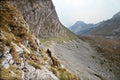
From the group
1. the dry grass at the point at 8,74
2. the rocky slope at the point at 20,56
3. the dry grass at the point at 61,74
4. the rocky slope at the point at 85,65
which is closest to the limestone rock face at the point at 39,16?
the rocky slope at the point at 85,65

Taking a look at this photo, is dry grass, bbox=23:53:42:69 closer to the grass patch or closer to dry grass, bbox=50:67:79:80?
the grass patch

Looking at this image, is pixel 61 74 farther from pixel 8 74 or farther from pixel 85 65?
pixel 85 65

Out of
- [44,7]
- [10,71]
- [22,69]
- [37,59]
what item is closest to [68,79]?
[37,59]

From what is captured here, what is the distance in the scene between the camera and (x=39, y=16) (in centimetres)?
6994

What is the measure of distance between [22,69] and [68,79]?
255 inches

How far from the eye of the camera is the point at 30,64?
21.1 meters

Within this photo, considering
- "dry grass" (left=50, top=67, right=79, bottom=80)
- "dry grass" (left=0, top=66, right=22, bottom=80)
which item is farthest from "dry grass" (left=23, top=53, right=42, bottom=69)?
"dry grass" (left=0, top=66, right=22, bottom=80)

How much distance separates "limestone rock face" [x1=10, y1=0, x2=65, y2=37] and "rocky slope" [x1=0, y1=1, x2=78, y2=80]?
1329 inches

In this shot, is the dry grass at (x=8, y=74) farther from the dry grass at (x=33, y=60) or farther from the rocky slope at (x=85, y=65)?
the rocky slope at (x=85, y=65)

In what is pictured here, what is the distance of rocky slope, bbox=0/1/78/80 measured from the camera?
1890 cm

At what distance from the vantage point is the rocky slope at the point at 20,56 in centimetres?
1890

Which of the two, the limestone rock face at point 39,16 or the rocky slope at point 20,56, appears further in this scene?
the limestone rock face at point 39,16

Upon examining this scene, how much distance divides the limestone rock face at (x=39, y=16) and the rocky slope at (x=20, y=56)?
33.7 metres

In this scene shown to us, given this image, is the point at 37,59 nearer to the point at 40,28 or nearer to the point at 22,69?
the point at 22,69
